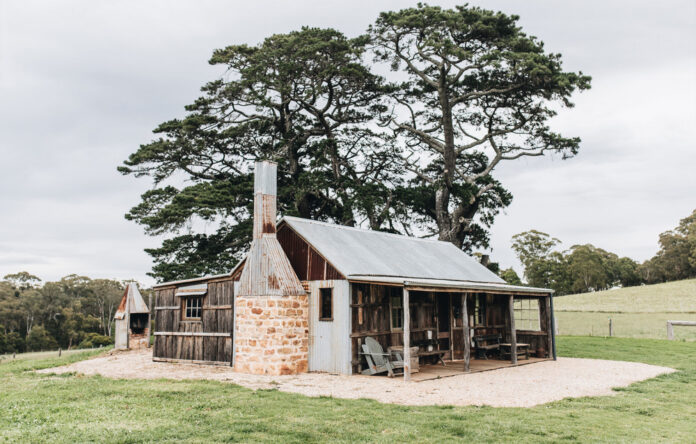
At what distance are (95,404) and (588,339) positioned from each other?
812 inches

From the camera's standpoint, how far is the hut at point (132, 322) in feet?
74.8

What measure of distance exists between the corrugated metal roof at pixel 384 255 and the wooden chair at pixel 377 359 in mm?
1785

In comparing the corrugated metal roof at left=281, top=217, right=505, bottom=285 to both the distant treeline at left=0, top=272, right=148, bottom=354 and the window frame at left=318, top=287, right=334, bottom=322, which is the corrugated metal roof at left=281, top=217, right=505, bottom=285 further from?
the distant treeline at left=0, top=272, right=148, bottom=354

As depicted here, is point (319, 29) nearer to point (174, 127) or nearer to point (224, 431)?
point (174, 127)

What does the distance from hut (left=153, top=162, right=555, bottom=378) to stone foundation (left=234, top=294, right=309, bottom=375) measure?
25 millimetres

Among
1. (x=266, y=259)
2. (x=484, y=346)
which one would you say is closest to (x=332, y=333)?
(x=266, y=259)

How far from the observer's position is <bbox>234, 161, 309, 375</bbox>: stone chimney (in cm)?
1373

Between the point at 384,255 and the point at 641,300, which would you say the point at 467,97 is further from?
the point at 641,300

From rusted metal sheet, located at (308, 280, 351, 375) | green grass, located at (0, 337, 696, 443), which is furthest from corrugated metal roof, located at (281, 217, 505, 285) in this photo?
green grass, located at (0, 337, 696, 443)

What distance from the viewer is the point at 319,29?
88.1 ft

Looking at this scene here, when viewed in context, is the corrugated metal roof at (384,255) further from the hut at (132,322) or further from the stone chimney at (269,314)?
the hut at (132,322)

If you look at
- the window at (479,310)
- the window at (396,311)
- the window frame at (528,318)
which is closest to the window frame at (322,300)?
the window at (396,311)

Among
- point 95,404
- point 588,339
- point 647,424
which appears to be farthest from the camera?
point 588,339

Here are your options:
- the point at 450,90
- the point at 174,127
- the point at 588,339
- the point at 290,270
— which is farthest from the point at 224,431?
the point at 450,90
